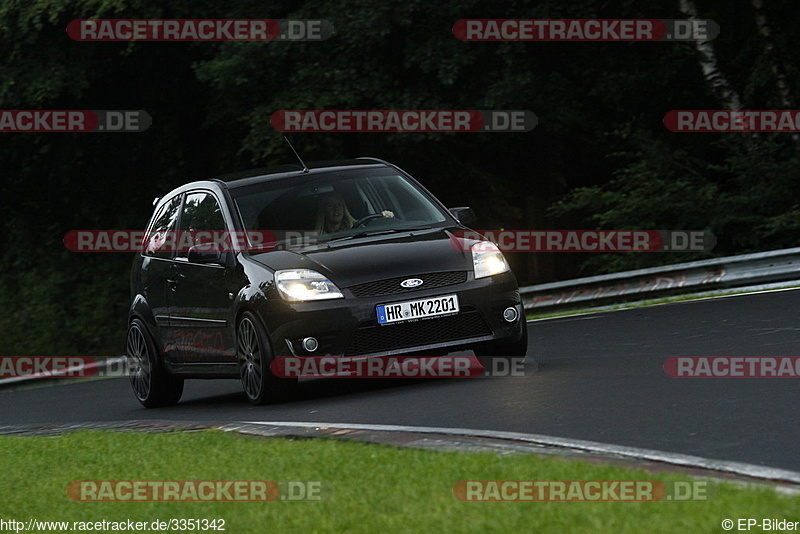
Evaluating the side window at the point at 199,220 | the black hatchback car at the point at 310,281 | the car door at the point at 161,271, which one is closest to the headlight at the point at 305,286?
the black hatchback car at the point at 310,281

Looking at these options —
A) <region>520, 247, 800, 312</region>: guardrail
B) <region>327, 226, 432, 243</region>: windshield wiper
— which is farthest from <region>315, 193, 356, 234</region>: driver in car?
<region>520, 247, 800, 312</region>: guardrail

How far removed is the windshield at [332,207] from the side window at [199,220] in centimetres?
23

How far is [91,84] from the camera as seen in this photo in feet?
96.7

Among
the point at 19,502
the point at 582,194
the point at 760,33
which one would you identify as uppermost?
the point at 760,33

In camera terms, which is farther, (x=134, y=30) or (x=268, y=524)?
(x=134, y=30)

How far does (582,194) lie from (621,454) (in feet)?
51.1

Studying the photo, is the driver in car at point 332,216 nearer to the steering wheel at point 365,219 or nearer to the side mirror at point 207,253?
the steering wheel at point 365,219

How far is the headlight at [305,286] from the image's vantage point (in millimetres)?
10633

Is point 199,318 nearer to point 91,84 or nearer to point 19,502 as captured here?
point 19,502

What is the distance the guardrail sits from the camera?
16.4 meters

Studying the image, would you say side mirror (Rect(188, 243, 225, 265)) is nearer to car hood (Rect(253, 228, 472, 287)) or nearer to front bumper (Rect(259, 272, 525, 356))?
car hood (Rect(253, 228, 472, 287))

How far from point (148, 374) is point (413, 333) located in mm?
3160

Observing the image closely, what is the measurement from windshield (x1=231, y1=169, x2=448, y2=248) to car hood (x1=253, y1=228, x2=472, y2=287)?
0.32 metres

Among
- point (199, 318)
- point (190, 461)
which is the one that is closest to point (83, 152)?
point (199, 318)
